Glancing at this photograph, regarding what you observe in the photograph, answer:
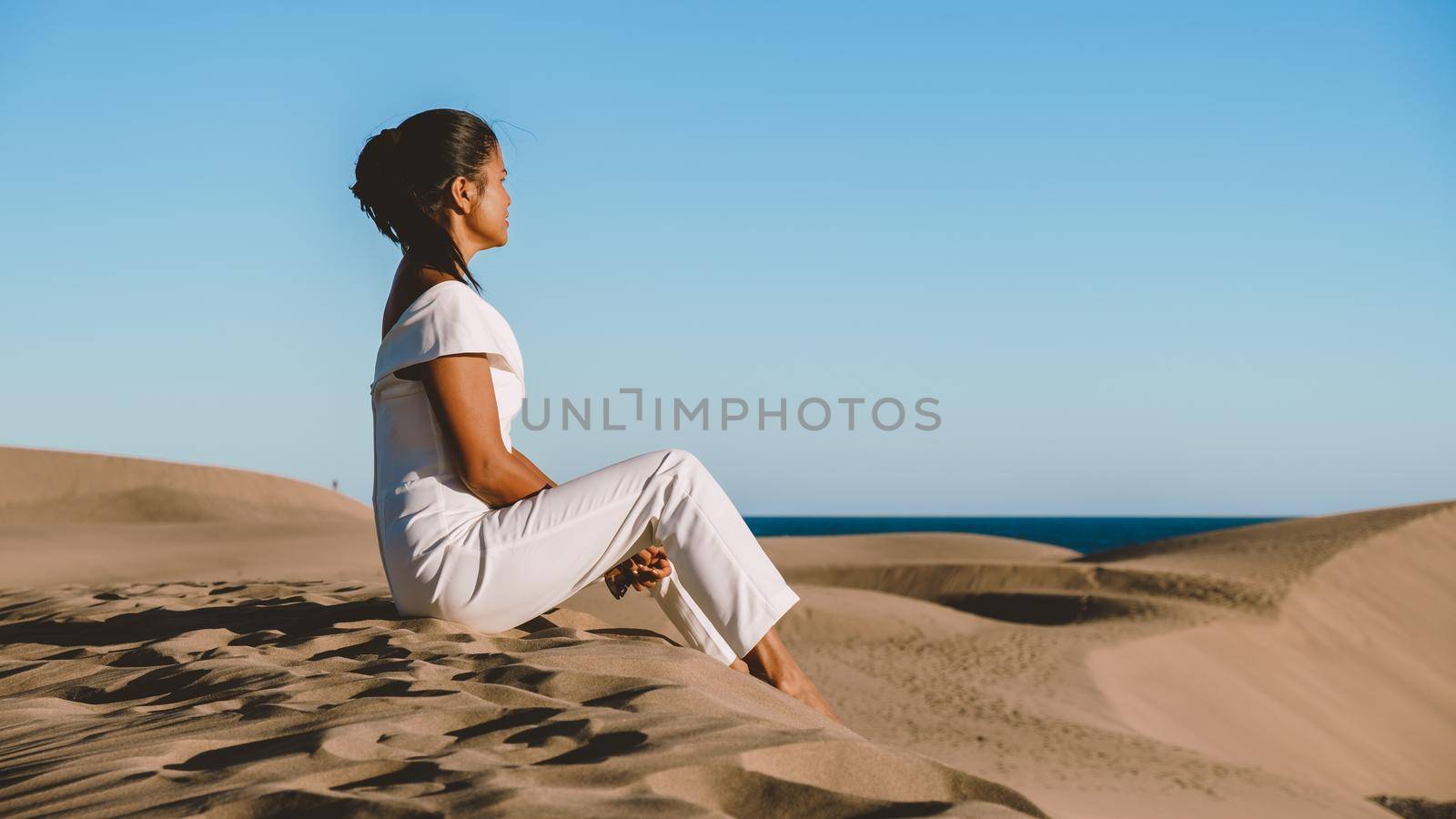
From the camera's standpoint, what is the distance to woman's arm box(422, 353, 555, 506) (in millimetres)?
3264

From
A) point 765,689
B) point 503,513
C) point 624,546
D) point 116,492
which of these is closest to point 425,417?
point 503,513

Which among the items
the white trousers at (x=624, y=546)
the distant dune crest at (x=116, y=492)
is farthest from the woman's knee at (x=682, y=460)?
the distant dune crest at (x=116, y=492)

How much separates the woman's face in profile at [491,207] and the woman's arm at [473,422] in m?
0.54

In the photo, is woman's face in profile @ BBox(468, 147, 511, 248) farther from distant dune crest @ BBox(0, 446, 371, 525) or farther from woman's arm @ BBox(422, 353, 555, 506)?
distant dune crest @ BBox(0, 446, 371, 525)

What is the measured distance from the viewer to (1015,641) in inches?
448

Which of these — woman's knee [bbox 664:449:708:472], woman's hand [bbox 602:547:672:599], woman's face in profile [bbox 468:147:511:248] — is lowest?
woman's hand [bbox 602:547:672:599]

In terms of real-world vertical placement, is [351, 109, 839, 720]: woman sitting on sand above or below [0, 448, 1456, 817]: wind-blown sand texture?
above

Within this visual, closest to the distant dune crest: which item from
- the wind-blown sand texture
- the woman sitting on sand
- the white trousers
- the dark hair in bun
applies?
the wind-blown sand texture

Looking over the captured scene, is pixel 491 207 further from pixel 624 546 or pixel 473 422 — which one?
pixel 624 546

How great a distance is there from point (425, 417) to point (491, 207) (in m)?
0.71

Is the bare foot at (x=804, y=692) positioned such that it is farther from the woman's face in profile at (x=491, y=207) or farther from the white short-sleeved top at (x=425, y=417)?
the woman's face in profile at (x=491, y=207)

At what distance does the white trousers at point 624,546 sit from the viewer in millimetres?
3254

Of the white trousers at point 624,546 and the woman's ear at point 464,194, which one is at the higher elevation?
the woman's ear at point 464,194

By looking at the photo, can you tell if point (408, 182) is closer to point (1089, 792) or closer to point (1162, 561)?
point (1089, 792)
